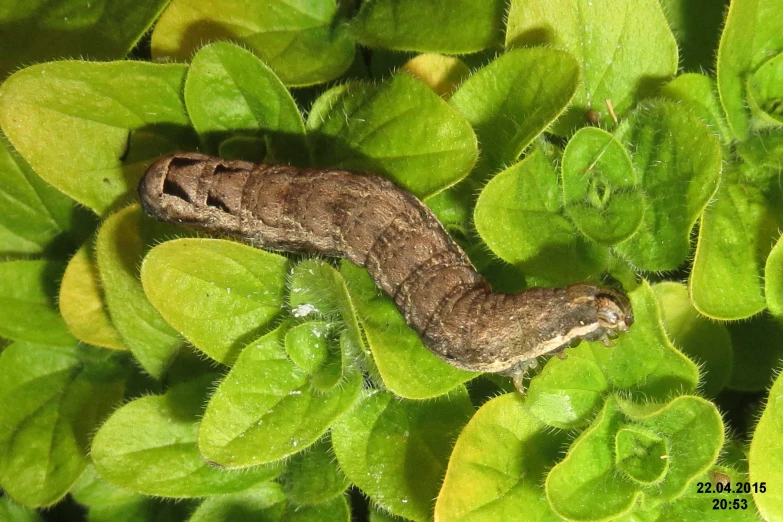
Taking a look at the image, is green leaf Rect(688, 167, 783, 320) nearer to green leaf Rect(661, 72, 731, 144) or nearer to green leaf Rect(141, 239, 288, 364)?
green leaf Rect(661, 72, 731, 144)

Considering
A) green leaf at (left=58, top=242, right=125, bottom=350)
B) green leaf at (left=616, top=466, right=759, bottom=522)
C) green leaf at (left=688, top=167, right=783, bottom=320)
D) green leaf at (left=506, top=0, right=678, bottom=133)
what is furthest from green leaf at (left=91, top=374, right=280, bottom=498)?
green leaf at (left=506, top=0, right=678, bottom=133)

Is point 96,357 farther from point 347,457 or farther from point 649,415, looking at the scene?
point 649,415

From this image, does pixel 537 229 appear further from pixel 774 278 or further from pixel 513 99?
pixel 774 278

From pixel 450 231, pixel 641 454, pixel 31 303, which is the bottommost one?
pixel 31 303

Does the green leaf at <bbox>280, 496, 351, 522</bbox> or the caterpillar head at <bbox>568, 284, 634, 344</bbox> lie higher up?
the caterpillar head at <bbox>568, 284, 634, 344</bbox>

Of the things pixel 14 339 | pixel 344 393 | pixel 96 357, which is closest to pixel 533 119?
pixel 344 393

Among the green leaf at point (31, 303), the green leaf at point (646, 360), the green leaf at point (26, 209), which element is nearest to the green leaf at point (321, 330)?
the green leaf at point (646, 360)

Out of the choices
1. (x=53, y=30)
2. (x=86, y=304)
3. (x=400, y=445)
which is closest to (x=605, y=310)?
(x=400, y=445)

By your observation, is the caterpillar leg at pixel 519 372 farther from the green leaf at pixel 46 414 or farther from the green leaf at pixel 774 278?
the green leaf at pixel 46 414
